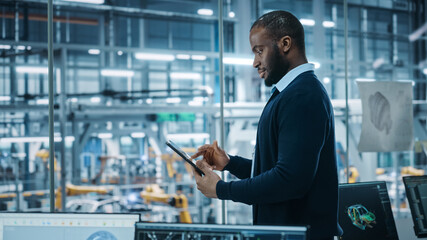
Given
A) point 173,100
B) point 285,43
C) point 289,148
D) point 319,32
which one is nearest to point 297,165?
point 289,148

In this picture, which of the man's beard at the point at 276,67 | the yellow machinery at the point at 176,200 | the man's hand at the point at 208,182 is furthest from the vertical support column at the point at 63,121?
the man's beard at the point at 276,67

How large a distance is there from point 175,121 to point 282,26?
9.04 m

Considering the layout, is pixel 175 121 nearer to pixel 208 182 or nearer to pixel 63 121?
pixel 63 121

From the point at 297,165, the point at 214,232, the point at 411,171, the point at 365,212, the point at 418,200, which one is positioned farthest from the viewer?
the point at 411,171

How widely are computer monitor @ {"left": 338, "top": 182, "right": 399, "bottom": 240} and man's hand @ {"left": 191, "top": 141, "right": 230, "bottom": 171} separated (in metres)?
0.63

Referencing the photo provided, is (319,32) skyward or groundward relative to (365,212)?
skyward

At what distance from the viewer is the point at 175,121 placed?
10.4 m

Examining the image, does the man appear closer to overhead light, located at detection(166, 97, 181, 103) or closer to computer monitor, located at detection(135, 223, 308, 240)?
computer monitor, located at detection(135, 223, 308, 240)

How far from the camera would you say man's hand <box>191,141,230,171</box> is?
1.74 metres

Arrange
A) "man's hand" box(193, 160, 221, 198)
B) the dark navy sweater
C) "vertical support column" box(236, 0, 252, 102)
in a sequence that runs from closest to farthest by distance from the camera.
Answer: the dark navy sweater < "man's hand" box(193, 160, 221, 198) < "vertical support column" box(236, 0, 252, 102)

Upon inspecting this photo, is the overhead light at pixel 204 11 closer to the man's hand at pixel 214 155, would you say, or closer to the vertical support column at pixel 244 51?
the vertical support column at pixel 244 51

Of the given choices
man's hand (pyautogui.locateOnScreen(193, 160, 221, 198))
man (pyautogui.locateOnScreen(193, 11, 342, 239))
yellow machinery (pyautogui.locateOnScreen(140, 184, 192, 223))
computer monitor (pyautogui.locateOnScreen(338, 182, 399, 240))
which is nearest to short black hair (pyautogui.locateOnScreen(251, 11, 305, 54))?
man (pyautogui.locateOnScreen(193, 11, 342, 239))

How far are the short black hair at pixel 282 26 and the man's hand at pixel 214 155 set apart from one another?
524mm

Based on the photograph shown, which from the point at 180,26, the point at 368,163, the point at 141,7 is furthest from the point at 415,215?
the point at 180,26
